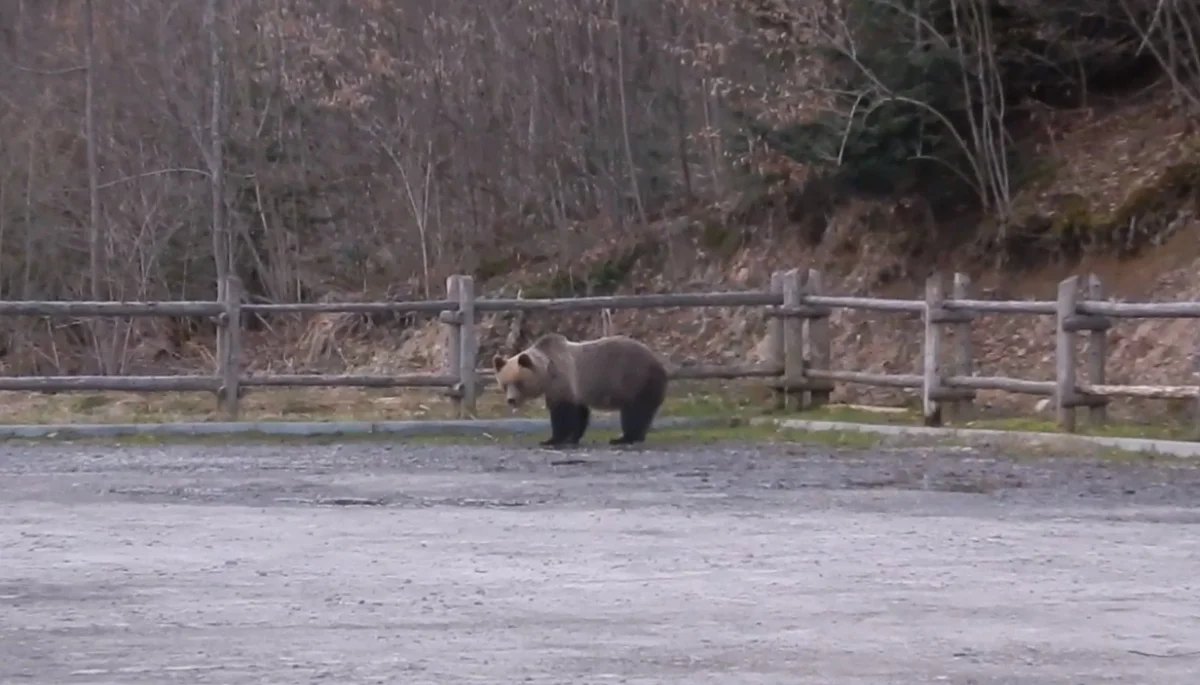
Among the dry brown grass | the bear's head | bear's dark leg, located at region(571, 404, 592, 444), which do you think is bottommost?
the dry brown grass

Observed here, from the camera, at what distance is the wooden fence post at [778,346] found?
Answer: 1944 cm

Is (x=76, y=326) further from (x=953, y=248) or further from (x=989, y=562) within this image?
(x=989, y=562)

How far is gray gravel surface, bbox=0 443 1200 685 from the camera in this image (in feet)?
23.5

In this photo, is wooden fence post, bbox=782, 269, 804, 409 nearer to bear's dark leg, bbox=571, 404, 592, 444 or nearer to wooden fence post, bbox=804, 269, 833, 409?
wooden fence post, bbox=804, 269, 833, 409

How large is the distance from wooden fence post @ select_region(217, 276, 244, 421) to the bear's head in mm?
2925

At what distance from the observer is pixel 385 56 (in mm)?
28453

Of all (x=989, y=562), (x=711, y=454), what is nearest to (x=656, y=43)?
(x=711, y=454)

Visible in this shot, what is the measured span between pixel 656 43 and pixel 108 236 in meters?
8.65

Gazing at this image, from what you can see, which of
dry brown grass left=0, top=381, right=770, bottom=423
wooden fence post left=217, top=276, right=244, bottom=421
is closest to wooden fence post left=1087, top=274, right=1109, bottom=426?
dry brown grass left=0, top=381, right=770, bottom=423

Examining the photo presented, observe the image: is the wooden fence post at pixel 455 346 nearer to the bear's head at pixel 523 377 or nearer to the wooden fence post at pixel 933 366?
the bear's head at pixel 523 377

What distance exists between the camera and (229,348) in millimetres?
19109

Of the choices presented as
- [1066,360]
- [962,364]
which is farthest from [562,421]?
[1066,360]

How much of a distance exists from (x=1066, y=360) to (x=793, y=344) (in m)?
3.13

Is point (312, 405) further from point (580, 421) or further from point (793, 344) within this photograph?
point (793, 344)
